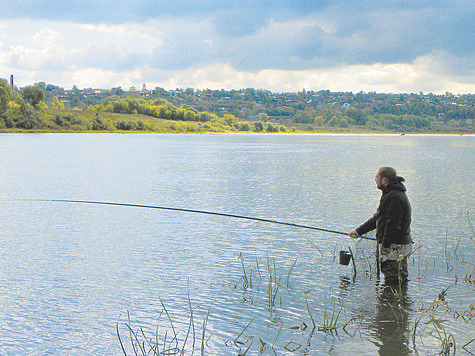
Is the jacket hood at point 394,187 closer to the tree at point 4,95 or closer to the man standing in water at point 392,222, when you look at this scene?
the man standing in water at point 392,222

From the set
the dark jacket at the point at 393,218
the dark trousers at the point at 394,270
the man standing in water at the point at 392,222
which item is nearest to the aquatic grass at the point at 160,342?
the man standing in water at the point at 392,222

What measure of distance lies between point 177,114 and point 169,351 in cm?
19515

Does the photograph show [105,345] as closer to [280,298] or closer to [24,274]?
[280,298]

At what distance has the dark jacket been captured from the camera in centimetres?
818

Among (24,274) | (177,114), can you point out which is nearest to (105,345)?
(24,274)

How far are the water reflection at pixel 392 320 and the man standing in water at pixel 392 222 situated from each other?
12.7 inches

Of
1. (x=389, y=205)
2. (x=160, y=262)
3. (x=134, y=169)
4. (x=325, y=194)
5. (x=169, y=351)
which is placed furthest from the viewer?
(x=134, y=169)

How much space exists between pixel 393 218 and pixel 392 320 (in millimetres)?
1563

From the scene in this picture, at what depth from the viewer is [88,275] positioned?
34.0 feet

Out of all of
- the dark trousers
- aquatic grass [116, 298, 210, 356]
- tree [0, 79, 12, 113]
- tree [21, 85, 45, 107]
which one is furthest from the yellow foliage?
aquatic grass [116, 298, 210, 356]

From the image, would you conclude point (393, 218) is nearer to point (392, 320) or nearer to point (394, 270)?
point (394, 270)

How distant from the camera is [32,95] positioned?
5846 inches

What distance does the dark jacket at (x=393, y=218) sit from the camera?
26.8ft

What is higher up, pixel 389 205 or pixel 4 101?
pixel 4 101
